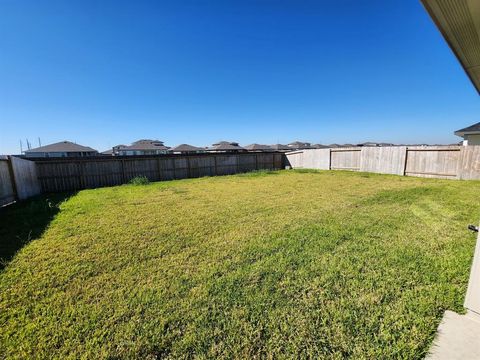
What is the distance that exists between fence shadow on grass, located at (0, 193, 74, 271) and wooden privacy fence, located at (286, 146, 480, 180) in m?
15.2

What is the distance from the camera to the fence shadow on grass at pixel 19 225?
3623 mm

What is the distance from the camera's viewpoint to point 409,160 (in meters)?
11.6

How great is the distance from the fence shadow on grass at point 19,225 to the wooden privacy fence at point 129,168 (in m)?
3.99

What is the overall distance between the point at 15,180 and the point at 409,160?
57.5ft

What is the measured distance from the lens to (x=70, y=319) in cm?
207

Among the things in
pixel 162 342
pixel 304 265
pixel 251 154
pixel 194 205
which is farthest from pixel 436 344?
pixel 251 154

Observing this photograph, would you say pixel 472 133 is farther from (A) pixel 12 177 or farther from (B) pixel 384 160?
(A) pixel 12 177

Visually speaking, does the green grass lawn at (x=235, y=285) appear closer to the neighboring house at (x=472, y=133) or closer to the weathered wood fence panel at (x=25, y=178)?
the weathered wood fence panel at (x=25, y=178)

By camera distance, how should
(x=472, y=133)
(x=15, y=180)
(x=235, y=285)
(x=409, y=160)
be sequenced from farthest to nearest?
(x=472, y=133) < (x=409, y=160) < (x=15, y=180) < (x=235, y=285)

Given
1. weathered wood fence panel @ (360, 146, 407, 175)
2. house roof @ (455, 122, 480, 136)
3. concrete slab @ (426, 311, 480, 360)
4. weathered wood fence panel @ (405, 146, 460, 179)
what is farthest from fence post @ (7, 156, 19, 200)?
house roof @ (455, 122, 480, 136)

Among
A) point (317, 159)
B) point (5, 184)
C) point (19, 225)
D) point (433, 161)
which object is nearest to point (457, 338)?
point (19, 225)

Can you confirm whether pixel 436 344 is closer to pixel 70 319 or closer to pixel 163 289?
pixel 163 289

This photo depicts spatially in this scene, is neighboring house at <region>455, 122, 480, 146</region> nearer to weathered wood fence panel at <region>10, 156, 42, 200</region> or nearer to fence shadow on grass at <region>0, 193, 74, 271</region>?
fence shadow on grass at <region>0, 193, 74, 271</region>

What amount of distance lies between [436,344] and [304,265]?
1.38 metres
